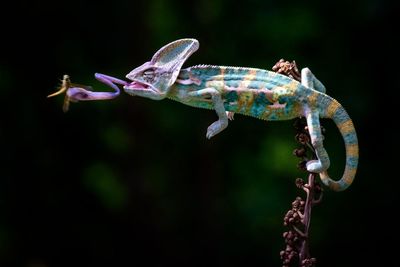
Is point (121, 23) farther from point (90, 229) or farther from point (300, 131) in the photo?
point (300, 131)

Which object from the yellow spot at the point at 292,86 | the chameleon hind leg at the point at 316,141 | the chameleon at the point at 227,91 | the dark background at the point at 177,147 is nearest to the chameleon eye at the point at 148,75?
the chameleon at the point at 227,91

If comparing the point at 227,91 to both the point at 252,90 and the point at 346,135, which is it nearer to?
the point at 252,90

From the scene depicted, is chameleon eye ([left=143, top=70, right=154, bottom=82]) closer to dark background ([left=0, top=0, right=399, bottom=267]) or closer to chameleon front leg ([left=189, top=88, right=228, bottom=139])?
chameleon front leg ([left=189, top=88, right=228, bottom=139])

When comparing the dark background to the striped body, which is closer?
the striped body

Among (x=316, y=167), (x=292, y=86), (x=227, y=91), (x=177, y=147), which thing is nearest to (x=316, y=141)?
(x=316, y=167)

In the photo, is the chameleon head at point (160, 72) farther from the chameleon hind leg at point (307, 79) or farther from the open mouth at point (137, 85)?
the chameleon hind leg at point (307, 79)

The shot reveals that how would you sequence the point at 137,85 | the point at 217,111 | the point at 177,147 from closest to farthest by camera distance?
the point at 217,111
the point at 137,85
the point at 177,147

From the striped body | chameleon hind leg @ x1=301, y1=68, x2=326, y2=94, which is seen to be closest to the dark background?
chameleon hind leg @ x1=301, y1=68, x2=326, y2=94
